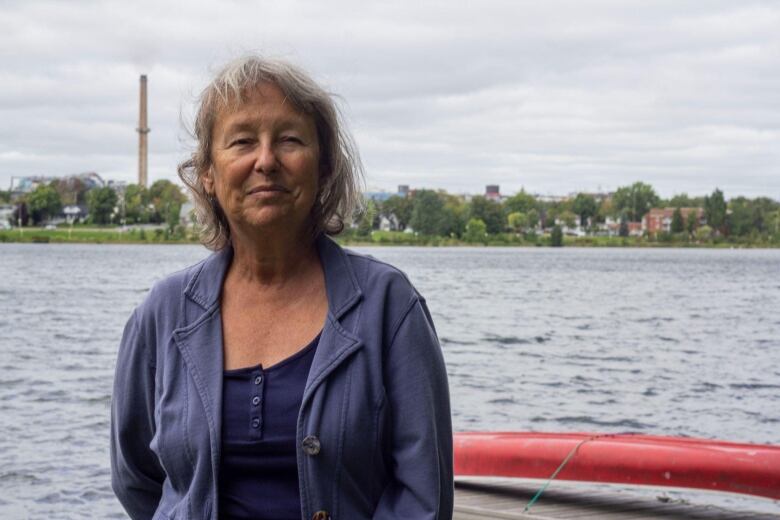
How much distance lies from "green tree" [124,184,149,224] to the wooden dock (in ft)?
514

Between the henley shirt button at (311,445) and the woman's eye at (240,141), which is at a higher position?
the woman's eye at (240,141)

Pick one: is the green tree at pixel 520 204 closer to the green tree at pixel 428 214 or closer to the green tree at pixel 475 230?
the green tree at pixel 475 230

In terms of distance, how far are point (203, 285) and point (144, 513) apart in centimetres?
55

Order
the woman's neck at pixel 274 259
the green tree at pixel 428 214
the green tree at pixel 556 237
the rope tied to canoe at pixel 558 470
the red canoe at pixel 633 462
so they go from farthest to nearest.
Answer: the green tree at pixel 556 237
the green tree at pixel 428 214
the red canoe at pixel 633 462
the rope tied to canoe at pixel 558 470
the woman's neck at pixel 274 259

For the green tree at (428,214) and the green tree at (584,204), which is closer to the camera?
the green tree at (428,214)

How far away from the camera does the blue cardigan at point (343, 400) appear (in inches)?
91.3

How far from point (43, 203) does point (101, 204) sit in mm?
11693

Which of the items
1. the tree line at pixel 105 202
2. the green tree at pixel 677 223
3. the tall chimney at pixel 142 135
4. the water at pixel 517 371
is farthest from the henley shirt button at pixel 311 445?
the green tree at pixel 677 223

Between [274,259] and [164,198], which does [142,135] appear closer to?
[164,198]

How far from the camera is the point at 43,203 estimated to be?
182125mm

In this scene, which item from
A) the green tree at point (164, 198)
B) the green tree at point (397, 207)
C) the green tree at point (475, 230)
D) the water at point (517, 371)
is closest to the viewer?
the green tree at point (397, 207)

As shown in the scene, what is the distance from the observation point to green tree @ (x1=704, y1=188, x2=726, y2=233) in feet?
591

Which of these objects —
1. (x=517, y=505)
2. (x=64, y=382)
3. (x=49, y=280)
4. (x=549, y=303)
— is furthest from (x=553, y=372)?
(x=49, y=280)

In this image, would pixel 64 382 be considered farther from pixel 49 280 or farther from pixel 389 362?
pixel 49 280
